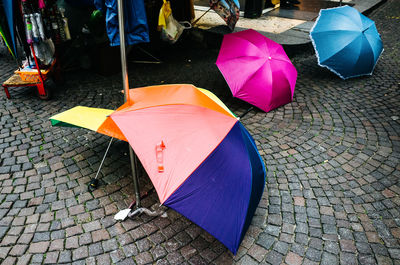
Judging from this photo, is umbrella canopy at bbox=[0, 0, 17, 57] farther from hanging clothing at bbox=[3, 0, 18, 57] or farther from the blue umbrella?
the blue umbrella

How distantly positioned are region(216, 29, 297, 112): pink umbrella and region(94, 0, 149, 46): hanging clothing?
153 cm

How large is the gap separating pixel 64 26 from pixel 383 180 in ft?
19.4

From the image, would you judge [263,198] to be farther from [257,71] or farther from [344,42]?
[344,42]

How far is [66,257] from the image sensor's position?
3.05m

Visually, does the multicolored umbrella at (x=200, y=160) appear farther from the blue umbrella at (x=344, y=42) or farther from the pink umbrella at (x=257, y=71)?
the blue umbrella at (x=344, y=42)

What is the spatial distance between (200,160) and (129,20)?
341 cm

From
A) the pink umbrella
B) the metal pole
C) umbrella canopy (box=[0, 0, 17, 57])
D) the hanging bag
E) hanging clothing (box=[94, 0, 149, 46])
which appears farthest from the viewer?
the hanging bag

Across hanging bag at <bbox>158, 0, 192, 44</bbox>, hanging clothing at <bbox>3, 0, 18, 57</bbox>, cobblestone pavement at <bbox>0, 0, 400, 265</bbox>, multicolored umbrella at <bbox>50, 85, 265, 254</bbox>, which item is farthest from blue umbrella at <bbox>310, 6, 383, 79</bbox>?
hanging clothing at <bbox>3, 0, 18, 57</bbox>

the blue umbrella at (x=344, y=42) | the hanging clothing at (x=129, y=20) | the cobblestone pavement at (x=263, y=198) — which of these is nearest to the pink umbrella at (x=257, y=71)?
the cobblestone pavement at (x=263, y=198)

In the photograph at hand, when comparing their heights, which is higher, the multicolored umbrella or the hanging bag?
the hanging bag

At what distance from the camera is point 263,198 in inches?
152

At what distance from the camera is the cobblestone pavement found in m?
3.18

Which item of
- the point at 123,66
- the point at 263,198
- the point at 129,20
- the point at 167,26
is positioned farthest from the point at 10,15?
the point at 263,198

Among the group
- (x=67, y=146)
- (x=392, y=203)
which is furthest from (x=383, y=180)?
(x=67, y=146)
